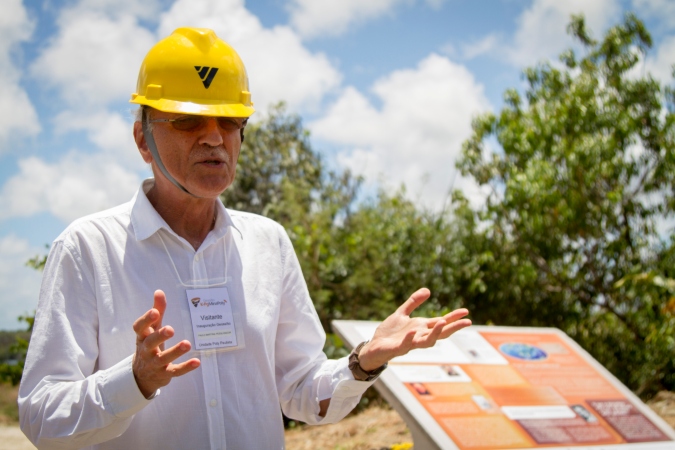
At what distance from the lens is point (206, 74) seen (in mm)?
2342

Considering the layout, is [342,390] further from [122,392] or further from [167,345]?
[122,392]

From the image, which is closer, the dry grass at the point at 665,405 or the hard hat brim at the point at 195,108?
the hard hat brim at the point at 195,108

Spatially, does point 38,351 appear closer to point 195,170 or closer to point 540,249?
point 195,170

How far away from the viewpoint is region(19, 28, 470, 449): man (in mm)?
1906

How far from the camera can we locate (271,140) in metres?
13.3

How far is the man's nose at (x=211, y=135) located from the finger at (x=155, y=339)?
72 centimetres

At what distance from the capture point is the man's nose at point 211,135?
2.25 m

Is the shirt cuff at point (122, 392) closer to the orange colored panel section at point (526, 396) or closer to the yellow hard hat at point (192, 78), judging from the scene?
the yellow hard hat at point (192, 78)

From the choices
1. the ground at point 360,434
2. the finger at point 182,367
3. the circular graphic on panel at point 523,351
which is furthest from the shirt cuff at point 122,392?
the ground at point 360,434

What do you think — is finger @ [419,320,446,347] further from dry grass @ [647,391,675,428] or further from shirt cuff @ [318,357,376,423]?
dry grass @ [647,391,675,428]

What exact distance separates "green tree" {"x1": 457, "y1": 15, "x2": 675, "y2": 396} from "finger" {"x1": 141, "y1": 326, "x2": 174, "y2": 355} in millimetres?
6866

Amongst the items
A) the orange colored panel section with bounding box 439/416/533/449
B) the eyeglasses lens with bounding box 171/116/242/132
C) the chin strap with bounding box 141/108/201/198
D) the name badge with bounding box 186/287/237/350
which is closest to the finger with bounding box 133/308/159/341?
the name badge with bounding box 186/287/237/350

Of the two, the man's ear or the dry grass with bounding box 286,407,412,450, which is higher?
the man's ear

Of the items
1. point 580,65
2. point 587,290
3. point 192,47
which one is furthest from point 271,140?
point 192,47
